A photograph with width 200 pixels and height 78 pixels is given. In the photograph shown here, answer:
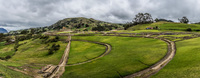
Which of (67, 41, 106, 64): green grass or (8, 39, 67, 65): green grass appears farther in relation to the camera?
(8, 39, 67, 65): green grass

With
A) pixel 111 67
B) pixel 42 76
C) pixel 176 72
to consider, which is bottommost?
pixel 42 76

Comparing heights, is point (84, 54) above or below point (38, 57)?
above

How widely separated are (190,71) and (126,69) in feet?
46.8

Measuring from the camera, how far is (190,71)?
21094 millimetres

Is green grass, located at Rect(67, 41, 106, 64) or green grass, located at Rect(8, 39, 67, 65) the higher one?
green grass, located at Rect(67, 41, 106, 64)

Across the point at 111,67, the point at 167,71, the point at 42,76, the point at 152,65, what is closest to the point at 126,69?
the point at 111,67

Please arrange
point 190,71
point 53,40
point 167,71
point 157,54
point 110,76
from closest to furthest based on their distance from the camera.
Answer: point 190,71
point 167,71
point 110,76
point 157,54
point 53,40

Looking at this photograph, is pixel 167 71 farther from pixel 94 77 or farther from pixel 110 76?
pixel 94 77

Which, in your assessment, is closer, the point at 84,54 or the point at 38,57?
the point at 84,54

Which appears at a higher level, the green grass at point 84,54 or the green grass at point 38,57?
the green grass at point 84,54

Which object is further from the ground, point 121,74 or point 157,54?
point 157,54

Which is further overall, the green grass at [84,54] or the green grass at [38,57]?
the green grass at [38,57]

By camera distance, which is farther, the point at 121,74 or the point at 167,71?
the point at 121,74

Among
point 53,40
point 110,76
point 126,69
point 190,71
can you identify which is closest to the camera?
point 190,71
